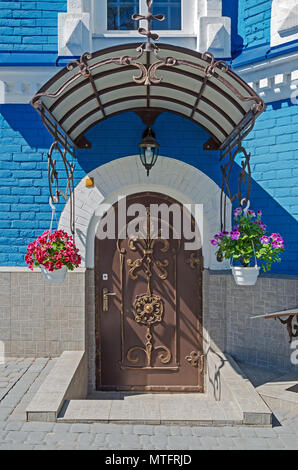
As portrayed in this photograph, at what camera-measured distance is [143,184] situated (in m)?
5.85

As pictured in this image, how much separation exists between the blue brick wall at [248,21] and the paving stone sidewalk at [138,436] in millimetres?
4818

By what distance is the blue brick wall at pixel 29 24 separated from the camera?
229 inches

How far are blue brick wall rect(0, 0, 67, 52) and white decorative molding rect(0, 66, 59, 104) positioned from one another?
44 cm

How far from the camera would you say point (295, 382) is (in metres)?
4.89

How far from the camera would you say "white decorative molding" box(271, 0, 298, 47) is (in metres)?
5.22

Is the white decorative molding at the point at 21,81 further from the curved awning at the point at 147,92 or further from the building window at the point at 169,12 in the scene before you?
the building window at the point at 169,12

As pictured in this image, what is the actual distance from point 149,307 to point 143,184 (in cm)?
179

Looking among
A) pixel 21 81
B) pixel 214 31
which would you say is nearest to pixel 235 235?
pixel 214 31

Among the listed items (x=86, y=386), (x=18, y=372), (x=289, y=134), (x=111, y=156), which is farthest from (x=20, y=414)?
(x=289, y=134)

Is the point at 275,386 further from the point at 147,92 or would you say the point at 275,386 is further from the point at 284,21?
the point at 284,21

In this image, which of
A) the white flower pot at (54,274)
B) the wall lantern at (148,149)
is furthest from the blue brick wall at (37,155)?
the white flower pot at (54,274)

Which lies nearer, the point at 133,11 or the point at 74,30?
the point at 74,30

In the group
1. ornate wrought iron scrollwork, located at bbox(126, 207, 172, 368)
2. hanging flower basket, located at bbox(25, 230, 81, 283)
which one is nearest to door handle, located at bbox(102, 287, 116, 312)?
ornate wrought iron scrollwork, located at bbox(126, 207, 172, 368)

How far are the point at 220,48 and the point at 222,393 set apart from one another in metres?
4.56
